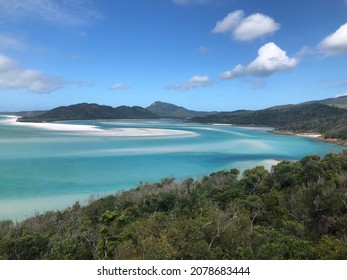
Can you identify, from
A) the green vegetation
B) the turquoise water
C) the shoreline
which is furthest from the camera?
the shoreline

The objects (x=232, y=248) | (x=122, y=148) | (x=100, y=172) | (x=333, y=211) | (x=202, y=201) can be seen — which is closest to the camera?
(x=232, y=248)

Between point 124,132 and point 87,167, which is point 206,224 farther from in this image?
point 124,132

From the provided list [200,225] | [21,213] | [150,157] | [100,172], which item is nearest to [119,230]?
[200,225]

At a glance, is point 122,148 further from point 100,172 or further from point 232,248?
→ point 232,248

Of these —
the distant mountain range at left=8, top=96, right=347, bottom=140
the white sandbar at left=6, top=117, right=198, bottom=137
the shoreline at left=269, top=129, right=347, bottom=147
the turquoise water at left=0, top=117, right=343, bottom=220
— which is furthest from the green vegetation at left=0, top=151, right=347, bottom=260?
the distant mountain range at left=8, top=96, right=347, bottom=140

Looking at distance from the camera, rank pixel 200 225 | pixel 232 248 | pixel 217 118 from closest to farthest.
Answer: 1. pixel 232 248
2. pixel 200 225
3. pixel 217 118

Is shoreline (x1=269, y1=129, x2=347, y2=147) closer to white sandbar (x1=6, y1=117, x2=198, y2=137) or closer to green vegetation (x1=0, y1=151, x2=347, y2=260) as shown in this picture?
white sandbar (x1=6, y1=117, x2=198, y2=137)

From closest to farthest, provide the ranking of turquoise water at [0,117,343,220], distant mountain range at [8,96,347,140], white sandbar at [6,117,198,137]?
turquoise water at [0,117,343,220] < white sandbar at [6,117,198,137] < distant mountain range at [8,96,347,140]

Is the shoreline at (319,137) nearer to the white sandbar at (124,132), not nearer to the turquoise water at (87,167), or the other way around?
the turquoise water at (87,167)
